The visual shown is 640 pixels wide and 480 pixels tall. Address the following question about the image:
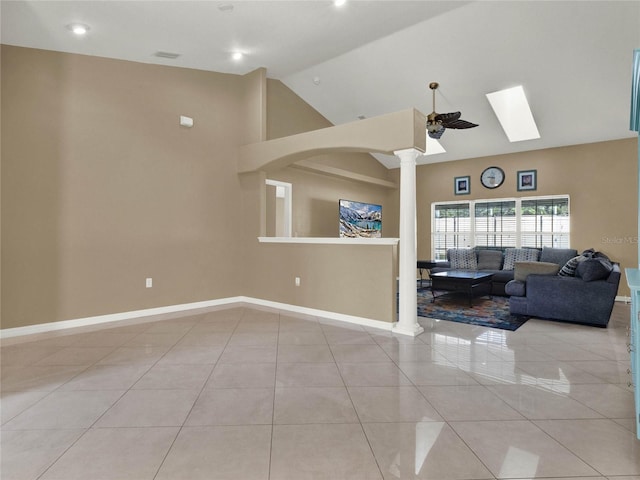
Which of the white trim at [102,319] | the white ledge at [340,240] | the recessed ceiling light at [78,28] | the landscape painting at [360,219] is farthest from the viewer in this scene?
the landscape painting at [360,219]

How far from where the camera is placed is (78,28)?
12.2ft

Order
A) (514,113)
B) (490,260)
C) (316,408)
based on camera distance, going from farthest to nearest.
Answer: (490,260) → (514,113) → (316,408)

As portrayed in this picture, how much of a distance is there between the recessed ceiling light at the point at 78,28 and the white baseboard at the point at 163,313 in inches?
126

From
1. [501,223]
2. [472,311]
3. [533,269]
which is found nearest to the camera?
[533,269]

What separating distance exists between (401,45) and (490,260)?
180 inches

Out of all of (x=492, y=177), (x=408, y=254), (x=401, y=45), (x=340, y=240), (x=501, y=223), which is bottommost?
(x=408, y=254)

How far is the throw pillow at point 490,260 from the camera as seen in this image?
286 inches

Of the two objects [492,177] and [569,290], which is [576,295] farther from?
[492,177]

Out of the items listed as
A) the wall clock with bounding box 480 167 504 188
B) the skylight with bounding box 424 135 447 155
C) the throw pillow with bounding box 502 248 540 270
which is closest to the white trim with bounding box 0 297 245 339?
the throw pillow with bounding box 502 248 540 270

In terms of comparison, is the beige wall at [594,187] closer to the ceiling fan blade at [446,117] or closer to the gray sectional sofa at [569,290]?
the gray sectional sofa at [569,290]

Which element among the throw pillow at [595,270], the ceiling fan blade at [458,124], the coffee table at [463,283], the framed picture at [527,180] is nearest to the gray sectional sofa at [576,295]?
the throw pillow at [595,270]

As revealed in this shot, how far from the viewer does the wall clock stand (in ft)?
25.2

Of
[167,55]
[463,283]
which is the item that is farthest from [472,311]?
[167,55]

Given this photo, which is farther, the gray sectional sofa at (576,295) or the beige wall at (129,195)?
the gray sectional sofa at (576,295)
